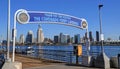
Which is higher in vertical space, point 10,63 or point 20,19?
point 20,19

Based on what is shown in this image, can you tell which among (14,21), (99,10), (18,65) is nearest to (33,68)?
(14,21)

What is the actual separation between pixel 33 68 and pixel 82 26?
6.97m

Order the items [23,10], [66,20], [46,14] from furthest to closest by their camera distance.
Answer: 1. [66,20]
2. [46,14]
3. [23,10]

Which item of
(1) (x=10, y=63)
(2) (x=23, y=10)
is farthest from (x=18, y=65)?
(2) (x=23, y=10)

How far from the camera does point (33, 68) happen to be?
20.2 metres

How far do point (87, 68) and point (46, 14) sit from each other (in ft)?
19.2

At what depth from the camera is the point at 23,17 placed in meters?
21.0

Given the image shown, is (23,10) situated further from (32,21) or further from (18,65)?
(18,65)

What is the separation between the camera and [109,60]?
64.7 feet

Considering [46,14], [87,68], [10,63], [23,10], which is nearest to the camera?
[10,63]

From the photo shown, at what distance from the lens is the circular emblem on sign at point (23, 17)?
20.7m

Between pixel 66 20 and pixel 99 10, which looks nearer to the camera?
pixel 99 10

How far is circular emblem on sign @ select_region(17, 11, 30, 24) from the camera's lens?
67.8ft

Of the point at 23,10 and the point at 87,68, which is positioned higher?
the point at 23,10
